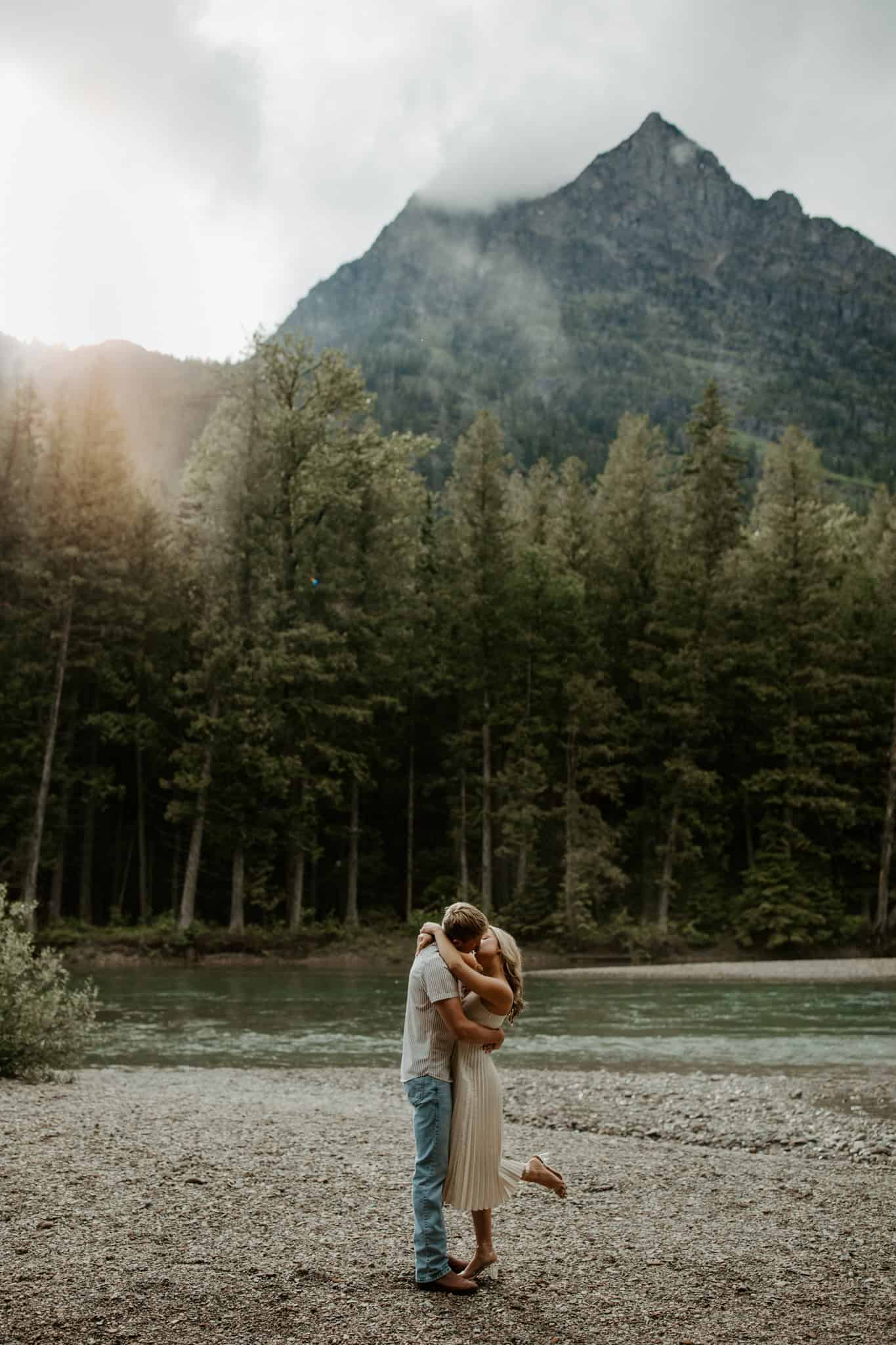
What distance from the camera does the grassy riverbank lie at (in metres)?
33.3

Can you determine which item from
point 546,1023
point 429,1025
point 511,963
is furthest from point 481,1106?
point 546,1023

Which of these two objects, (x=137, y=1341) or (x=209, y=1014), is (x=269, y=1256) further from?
(x=209, y=1014)

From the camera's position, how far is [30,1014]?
1302 centimetres

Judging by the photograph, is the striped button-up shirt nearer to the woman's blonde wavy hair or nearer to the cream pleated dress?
the cream pleated dress

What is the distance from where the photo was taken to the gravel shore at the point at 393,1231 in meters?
4.75

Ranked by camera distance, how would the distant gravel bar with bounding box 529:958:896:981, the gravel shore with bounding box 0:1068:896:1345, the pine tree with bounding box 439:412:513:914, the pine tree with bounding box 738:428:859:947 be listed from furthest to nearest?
the pine tree with bounding box 439:412:513:914
the pine tree with bounding box 738:428:859:947
the distant gravel bar with bounding box 529:958:896:981
the gravel shore with bounding box 0:1068:896:1345

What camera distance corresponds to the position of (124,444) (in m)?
37.6

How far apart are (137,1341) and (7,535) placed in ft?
114

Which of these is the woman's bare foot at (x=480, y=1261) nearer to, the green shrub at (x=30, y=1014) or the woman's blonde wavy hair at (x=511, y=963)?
the woman's blonde wavy hair at (x=511, y=963)

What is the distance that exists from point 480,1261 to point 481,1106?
2.61 feet

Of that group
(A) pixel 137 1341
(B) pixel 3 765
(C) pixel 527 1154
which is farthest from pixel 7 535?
(A) pixel 137 1341

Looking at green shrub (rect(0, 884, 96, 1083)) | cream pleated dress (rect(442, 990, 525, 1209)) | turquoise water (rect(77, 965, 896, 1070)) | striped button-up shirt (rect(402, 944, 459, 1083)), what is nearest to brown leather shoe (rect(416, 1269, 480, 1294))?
cream pleated dress (rect(442, 990, 525, 1209))

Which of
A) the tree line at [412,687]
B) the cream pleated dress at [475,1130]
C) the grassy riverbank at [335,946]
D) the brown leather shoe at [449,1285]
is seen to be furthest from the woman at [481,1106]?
the tree line at [412,687]

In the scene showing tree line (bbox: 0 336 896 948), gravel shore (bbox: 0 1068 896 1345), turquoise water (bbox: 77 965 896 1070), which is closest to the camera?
gravel shore (bbox: 0 1068 896 1345)
